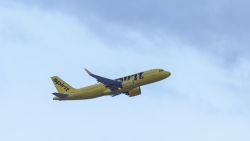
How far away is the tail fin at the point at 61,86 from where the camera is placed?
16879 cm

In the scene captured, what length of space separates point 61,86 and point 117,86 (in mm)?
23071

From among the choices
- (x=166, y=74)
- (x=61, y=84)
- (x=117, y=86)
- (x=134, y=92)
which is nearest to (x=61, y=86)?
(x=61, y=84)

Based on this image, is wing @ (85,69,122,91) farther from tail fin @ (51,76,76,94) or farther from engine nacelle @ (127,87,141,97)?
tail fin @ (51,76,76,94)

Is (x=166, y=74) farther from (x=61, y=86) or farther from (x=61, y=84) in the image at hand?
(x=61, y=84)

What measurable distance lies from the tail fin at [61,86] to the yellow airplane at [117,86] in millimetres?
3013

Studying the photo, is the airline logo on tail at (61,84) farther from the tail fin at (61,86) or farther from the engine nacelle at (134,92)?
the engine nacelle at (134,92)

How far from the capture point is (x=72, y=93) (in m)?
166

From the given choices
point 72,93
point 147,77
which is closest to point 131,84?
point 147,77

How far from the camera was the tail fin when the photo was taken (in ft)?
554

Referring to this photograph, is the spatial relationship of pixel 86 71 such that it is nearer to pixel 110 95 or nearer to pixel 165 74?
pixel 110 95

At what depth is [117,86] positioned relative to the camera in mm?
156875

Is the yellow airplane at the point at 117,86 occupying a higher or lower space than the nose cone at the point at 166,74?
lower

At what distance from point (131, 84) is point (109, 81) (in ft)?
18.4

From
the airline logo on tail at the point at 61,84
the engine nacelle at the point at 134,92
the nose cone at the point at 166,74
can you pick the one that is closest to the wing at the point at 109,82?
the engine nacelle at the point at 134,92
